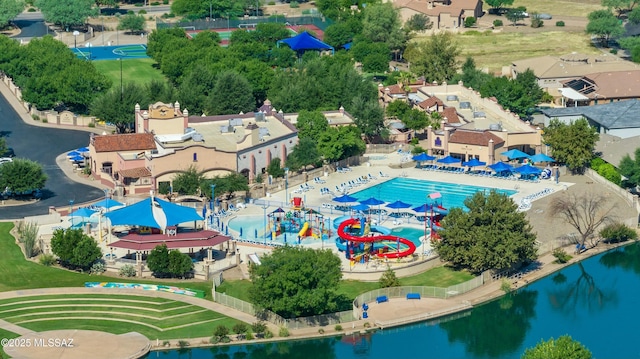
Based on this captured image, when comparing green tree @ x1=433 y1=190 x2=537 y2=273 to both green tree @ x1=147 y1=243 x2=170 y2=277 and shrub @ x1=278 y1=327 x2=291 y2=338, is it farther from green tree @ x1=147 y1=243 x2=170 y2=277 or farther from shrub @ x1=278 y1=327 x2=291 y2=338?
green tree @ x1=147 y1=243 x2=170 y2=277

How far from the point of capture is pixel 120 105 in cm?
17075

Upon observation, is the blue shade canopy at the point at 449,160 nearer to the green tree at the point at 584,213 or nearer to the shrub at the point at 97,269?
the green tree at the point at 584,213

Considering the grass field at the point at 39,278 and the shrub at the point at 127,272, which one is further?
the shrub at the point at 127,272

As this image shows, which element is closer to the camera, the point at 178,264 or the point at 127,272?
the point at 178,264

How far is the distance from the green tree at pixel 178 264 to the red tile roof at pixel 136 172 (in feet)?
92.8

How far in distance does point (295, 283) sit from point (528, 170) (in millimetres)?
51371

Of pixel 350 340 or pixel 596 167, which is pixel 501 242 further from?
pixel 596 167

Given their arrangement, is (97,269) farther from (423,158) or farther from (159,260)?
(423,158)

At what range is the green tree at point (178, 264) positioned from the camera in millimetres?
121562

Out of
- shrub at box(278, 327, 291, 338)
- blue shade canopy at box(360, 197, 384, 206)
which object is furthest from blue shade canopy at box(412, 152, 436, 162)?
shrub at box(278, 327, 291, 338)

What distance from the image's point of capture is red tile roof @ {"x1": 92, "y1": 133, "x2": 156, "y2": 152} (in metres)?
155

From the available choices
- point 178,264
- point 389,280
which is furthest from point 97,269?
point 389,280

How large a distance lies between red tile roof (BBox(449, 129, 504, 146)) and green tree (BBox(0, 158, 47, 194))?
48320 mm

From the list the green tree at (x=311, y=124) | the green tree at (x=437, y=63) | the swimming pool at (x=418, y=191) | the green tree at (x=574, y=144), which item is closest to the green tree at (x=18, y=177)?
the green tree at (x=311, y=124)
